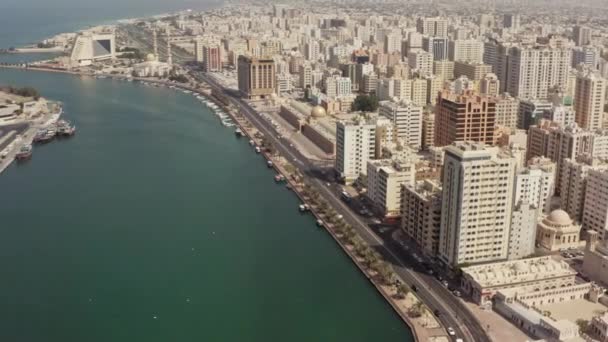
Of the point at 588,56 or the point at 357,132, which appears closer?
the point at 357,132

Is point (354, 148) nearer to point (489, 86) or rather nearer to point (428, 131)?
point (428, 131)

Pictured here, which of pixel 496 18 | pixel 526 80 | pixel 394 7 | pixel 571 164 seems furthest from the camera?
pixel 394 7

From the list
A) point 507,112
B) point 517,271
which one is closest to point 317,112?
point 507,112

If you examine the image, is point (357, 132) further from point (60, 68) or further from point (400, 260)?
point (60, 68)

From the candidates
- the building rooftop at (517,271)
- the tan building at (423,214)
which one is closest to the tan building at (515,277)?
the building rooftop at (517,271)

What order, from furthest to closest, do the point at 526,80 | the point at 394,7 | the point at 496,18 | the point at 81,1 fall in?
the point at 81,1, the point at 394,7, the point at 496,18, the point at 526,80

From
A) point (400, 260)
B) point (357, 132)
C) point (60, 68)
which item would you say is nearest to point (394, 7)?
point (60, 68)
